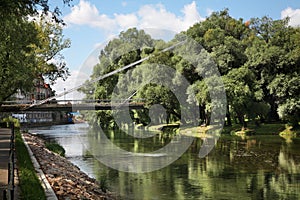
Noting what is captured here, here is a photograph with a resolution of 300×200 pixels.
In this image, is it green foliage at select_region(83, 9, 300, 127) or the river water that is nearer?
the river water

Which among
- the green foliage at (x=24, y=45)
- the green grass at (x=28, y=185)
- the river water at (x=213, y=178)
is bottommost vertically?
the river water at (x=213, y=178)

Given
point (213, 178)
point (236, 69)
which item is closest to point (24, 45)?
point (213, 178)

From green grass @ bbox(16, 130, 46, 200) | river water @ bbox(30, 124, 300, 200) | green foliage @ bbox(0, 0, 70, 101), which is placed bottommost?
river water @ bbox(30, 124, 300, 200)

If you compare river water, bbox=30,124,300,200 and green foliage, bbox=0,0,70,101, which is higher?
green foliage, bbox=0,0,70,101

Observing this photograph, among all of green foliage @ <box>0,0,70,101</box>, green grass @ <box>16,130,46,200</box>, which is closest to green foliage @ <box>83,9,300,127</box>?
green foliage @ <box>0,0,70,101</box>

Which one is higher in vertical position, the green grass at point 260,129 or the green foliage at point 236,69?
the green foliage at point 236,69

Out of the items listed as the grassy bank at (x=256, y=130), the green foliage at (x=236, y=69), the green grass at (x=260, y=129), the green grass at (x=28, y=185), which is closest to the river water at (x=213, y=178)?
the green grass at (x=28, y=185)

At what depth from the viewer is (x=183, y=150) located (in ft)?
117

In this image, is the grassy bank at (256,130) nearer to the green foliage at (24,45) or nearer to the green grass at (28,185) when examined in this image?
the green foliage at (24,45)

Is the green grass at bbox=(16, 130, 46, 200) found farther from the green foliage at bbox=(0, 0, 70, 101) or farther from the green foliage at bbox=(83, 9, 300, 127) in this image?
the green foliage at bbox=(83, 9, 300, 127)

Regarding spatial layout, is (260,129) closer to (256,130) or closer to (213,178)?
(256,130)

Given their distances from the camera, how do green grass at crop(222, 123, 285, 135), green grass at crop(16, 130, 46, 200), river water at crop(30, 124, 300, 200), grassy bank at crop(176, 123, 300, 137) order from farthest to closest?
green grass at crop(222, 123, 285, 135) < grassy bank at crop(176, 123, 300, 137) < river water at crop(30, 124, 300, 200) < green grass at crop(16, 130, 46, 200)

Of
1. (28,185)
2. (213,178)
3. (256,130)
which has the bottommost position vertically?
(213,178)

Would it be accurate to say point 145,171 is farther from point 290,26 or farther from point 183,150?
point 290,26
